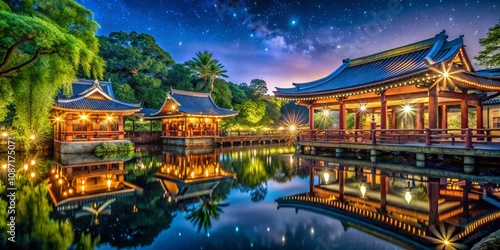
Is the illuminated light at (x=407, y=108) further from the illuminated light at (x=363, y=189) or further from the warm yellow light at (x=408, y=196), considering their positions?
the warm yellow light at (x=408, y=196)

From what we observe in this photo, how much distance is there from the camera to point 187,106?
26.8 m

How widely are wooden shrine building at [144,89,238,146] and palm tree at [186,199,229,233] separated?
18.3m

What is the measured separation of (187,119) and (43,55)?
1759 cm

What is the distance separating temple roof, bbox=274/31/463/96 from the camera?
1309cm

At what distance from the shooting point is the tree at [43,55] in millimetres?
6977

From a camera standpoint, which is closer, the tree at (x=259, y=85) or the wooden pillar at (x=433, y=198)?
the wooden pillar at (x=433, y=198)

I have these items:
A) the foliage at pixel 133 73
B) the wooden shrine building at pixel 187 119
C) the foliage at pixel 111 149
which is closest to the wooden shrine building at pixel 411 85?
the wooden shrine building at pixel 187 119

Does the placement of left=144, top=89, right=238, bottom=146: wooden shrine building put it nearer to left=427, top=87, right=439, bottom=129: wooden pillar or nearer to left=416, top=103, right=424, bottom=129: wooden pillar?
left=416, top=103, right=424, bottom=129: wooden pillar

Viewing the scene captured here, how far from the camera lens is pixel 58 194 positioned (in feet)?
24.4

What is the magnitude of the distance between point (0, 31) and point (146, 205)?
549 centimetres

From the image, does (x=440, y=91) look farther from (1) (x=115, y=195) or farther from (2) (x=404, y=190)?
(1) (x=115, y=195)

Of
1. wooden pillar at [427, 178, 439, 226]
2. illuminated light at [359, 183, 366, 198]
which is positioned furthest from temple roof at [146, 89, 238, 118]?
wooden pillar at [427, 178, 439, 226]

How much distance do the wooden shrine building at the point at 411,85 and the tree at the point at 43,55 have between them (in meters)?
12.9

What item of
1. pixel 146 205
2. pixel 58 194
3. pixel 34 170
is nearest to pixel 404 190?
pixel 146 205
